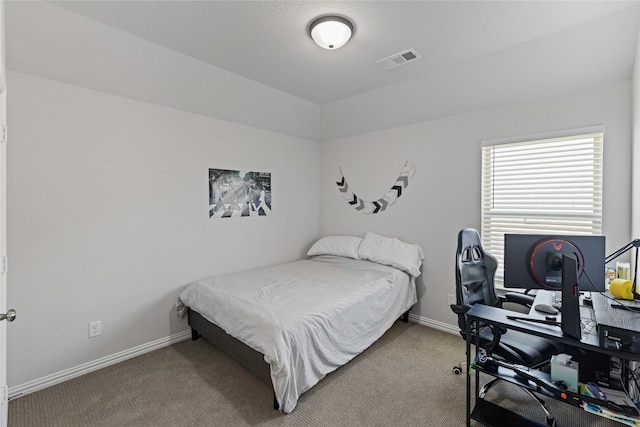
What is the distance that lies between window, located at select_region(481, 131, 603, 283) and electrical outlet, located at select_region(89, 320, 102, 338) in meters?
3.63

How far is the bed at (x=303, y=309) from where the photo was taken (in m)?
1.99

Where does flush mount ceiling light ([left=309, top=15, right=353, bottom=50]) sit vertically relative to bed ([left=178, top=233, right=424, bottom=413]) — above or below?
above

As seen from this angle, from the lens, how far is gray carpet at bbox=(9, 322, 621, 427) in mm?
1898

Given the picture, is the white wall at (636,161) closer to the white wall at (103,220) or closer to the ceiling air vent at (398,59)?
the ceiling air vent at (398,59)

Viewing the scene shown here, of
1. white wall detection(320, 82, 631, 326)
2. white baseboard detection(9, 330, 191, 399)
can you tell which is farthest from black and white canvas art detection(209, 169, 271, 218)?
white baseboard detection(9, 330, 191, 399)

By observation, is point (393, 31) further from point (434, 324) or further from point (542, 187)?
point (434, 324)

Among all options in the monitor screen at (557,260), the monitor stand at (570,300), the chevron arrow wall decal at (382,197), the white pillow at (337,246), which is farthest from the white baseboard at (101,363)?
the monitor stand at (570,300)

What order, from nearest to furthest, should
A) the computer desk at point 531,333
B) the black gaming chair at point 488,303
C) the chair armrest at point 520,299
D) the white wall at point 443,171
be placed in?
the computer desk at point 531,333, the black gaming chair at point 488,303, the chair armrest at point 520,299, the white wall at point 443,171

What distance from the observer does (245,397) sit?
2125 millimetres

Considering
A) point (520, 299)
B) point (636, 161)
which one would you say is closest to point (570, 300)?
point (520, 299)

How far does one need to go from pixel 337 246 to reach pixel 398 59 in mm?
2224

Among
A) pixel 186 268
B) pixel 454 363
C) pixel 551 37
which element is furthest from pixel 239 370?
pixel 551 37

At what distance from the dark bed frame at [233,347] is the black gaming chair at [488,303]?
4.46ft

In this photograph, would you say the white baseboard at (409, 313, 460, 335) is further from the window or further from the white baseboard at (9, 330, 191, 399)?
the white baseboard at (9, 330, 191, 399)
